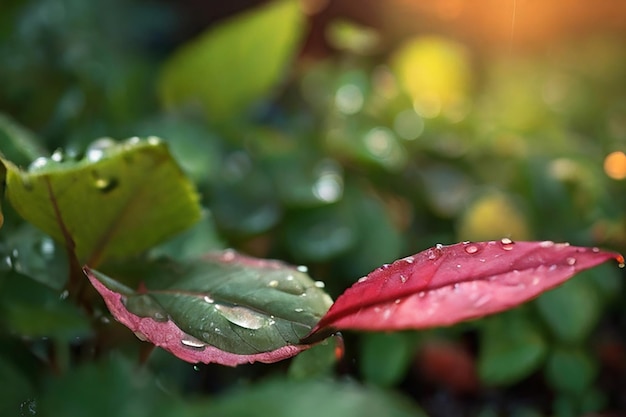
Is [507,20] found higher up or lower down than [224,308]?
higher up

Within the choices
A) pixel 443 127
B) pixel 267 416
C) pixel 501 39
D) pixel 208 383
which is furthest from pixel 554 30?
pixel 267 416

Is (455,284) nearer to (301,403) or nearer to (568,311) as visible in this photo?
(301,403)

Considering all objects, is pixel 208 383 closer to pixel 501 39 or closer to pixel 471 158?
pixel 471 158

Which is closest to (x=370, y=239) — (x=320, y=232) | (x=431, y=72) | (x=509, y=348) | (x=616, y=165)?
(x=320, y=232)

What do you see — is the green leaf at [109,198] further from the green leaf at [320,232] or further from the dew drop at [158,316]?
the green leaf at [320,232]

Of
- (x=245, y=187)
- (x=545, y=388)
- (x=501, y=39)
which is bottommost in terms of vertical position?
(x=545, y=388)

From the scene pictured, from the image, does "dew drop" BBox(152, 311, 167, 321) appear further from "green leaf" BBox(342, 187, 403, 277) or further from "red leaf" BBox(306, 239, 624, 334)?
"green leaf" BBox(342, 187, 403, 277)

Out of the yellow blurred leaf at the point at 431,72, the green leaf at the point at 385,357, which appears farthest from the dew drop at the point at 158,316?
the yellow blurred leaf at the point at 431,72
